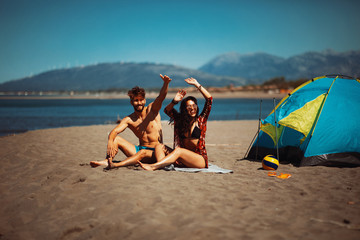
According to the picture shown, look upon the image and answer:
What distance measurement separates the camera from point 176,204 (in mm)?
3855

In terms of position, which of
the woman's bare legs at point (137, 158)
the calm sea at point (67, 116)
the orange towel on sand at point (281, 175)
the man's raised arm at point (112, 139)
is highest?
the man's raised arm at point (112, 139)

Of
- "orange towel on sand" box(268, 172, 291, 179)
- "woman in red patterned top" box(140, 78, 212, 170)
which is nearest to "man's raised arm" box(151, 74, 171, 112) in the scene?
"woman in red patterned top" box(140, 78, 212, 170)

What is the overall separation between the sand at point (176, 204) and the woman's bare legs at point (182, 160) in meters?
0.17

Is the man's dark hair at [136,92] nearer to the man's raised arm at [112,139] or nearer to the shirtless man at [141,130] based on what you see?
the shirtless man at [141,130]

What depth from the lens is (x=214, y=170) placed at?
5492mm

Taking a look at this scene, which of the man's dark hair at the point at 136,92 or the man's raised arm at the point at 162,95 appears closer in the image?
the man's raised arm at the point at 162,95

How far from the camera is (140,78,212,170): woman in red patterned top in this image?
5168 mm

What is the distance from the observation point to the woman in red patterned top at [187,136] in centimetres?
517

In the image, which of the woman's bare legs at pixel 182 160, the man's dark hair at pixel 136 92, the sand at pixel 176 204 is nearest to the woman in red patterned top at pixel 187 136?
the woman's bare legs at pixel 182 160

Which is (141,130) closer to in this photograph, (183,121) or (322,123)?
(183,121)

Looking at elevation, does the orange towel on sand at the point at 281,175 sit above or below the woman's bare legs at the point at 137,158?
below

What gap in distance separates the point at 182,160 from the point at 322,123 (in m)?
3.28

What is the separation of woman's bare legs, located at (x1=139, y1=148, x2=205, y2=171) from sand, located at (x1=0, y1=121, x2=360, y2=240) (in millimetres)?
174

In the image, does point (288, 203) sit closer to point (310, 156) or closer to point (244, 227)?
point (244, 227)
